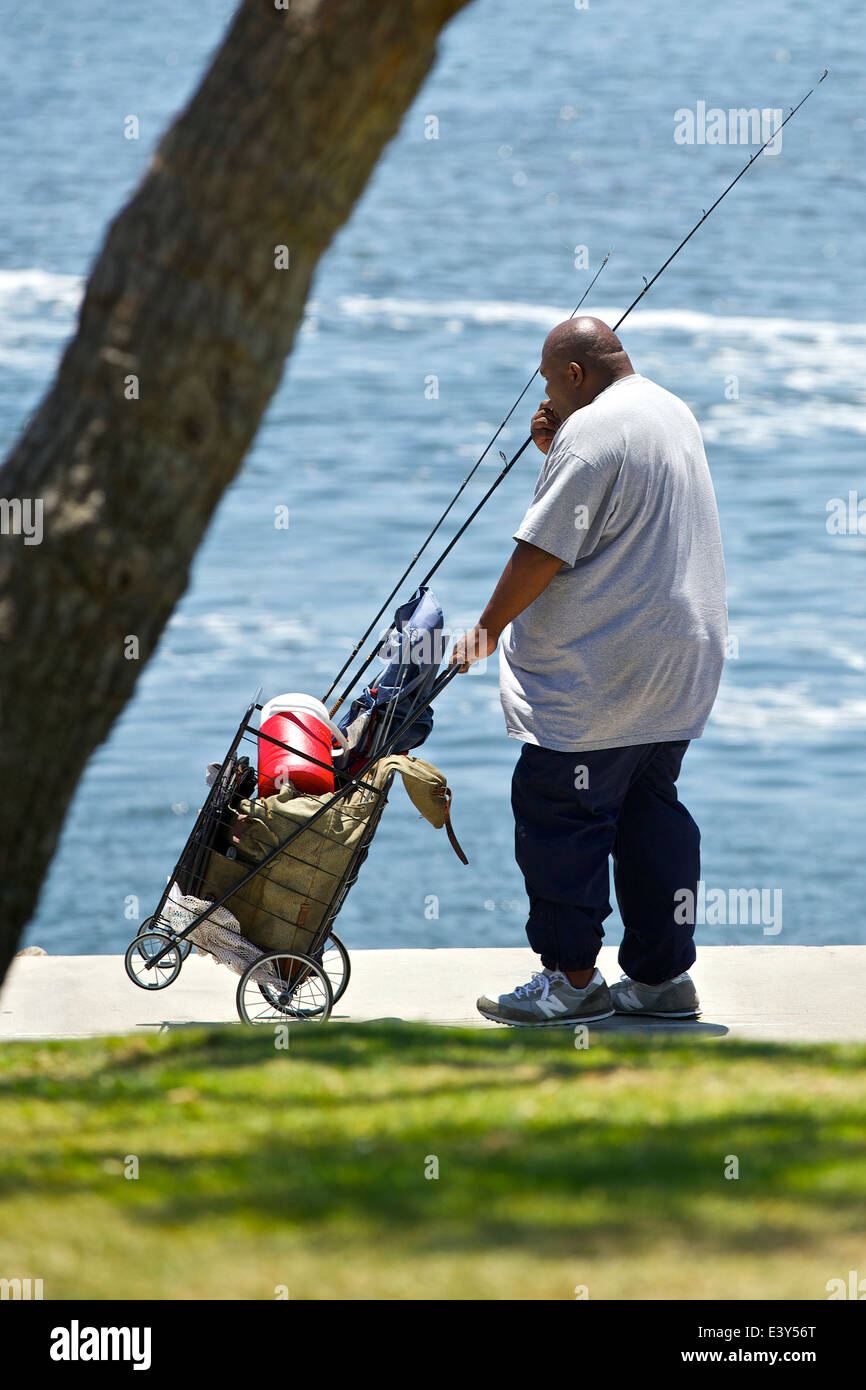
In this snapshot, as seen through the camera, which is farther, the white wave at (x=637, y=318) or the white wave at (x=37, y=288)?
the white wave at (x=37, y=288)

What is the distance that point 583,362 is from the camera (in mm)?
5438

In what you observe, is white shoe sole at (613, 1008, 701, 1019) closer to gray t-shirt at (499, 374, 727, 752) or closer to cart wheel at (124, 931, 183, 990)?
gray t-shirt at (499, 374, 727, 752)

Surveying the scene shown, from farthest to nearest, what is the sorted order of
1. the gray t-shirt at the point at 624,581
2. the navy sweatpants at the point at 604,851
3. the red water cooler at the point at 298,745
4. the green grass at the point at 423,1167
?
the red water cooler at the point at 298,745, the navy sweatpants at the point at 604,851, the gray t-shirt at the point at 624,581, the green grass at the point at 423,1167

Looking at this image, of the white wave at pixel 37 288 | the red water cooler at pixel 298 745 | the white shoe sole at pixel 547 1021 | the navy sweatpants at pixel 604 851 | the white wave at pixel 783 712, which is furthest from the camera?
the white wave at pixel 37 288

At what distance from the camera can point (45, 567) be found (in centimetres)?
365

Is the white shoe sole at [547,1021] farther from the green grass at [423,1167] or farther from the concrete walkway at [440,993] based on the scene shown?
the green grass at [423,1167]

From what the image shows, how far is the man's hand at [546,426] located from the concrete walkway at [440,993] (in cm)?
185

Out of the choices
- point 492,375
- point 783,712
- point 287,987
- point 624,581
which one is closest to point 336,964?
point 287,987

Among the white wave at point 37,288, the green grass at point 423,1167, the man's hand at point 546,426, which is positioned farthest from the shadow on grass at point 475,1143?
the white wave at point 37,288

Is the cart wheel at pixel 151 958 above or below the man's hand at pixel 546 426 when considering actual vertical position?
below

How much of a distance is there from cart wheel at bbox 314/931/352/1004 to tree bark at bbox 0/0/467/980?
7.27 feet

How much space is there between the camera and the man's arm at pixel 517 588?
521 cm

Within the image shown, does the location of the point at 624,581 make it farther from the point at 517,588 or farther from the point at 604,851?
the point at 604,851
